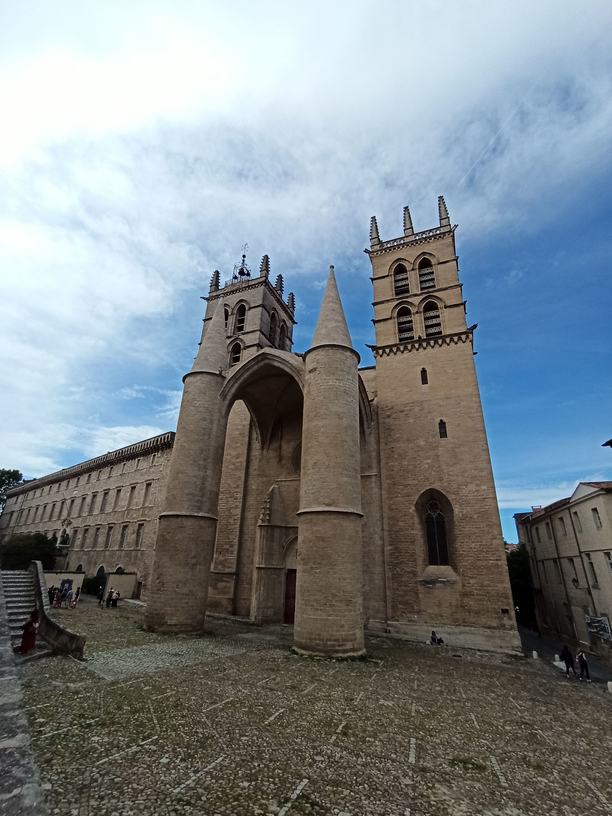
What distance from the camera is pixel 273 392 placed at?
18.8 metres

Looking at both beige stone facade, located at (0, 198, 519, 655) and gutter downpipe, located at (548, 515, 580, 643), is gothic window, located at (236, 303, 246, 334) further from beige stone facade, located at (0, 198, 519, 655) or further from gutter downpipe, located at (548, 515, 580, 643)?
gutter downpipe, located at (548, 515, 580, 643)

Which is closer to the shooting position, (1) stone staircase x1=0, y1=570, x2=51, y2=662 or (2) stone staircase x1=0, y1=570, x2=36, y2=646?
(1) stone staircase x1=0, y1=570, x2=51, y2=662

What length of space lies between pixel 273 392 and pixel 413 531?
8.80 metres

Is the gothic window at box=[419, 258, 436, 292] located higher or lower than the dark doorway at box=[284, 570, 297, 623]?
higher

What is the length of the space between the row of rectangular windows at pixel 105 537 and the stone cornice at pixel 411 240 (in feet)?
74.2

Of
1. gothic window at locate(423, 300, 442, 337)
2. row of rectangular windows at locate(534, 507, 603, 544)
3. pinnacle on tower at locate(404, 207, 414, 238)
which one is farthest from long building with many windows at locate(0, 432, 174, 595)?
row of rectangular windows at locate(534, 507, 603, 544)

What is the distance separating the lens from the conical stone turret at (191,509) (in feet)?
41.0

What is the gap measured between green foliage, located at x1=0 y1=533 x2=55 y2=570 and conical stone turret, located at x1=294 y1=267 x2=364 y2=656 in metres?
26.8

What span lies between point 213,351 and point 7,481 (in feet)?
182

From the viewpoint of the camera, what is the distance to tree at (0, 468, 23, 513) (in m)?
54.0

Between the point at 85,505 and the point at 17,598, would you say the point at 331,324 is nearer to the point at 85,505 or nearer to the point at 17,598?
the point at 17,598

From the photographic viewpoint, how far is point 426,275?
20.3 m

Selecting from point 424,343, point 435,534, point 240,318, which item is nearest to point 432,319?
point 424,343

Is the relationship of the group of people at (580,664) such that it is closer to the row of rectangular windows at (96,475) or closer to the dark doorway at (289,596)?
the dark doorway at (289,596)
